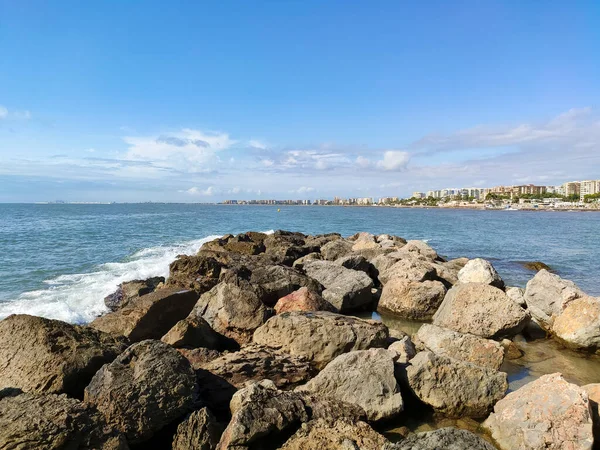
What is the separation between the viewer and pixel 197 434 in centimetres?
496

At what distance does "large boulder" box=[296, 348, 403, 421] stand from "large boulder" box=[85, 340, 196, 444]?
5.78ft

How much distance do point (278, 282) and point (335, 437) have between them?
667cm

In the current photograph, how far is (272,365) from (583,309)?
7581 millimetres

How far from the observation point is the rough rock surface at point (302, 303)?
358 inches

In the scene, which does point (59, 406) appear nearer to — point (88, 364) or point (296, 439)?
point (88, 364)

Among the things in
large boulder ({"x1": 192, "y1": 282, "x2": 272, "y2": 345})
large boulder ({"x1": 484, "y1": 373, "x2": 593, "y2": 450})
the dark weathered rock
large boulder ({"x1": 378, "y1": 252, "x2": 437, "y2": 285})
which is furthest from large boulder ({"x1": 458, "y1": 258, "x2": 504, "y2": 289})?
the dark weathered rock

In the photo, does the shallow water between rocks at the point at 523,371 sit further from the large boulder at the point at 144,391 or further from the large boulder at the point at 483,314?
the large boulder at the point at 144,391

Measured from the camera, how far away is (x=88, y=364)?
594cm

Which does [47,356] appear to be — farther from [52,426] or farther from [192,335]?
[192,335]

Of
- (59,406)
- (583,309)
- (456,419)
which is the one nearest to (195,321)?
(59,406)

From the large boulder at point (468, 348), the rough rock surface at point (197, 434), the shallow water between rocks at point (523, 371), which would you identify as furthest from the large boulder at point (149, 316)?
the large boulder at point (468, 348)

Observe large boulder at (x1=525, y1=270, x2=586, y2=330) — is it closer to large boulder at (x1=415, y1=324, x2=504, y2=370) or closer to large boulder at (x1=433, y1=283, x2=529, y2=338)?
large boulder at (x1=433, y1=283, x2=529, y2=338)

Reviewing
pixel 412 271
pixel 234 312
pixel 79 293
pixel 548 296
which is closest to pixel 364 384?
pixel 234 312

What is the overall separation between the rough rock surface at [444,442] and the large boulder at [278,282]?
6058 mm
